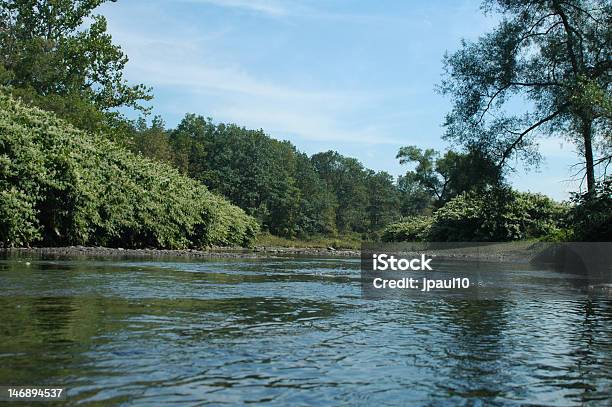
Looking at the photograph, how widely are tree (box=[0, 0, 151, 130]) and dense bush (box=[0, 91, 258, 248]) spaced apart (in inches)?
768

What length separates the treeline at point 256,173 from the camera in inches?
3644

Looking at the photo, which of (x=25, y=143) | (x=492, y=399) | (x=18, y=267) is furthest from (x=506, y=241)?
(x=492, y=399)

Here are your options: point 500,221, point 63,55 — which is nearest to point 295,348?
point 500,221

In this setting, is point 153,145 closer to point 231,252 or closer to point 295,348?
point 231,252

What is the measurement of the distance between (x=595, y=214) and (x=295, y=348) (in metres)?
15.2

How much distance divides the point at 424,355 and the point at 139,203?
68.0 feet

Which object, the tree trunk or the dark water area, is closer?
the dark water area

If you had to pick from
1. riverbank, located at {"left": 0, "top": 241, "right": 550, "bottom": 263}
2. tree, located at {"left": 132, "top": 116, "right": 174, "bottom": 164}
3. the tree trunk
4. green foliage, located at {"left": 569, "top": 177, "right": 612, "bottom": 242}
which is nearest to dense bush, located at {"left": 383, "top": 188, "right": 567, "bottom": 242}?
riverbank, located at {"left": 0, "top": 241, "right": 550, "bottom": 263}

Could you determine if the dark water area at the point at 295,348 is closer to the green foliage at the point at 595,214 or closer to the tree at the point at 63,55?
the green foliage at the point at 595,214

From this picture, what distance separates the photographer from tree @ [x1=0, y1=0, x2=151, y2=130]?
46125 mm

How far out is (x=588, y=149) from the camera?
72.5 ft

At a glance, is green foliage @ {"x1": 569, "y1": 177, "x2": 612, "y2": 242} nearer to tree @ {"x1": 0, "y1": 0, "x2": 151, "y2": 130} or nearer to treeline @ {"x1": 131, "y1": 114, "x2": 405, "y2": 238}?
tree @ {"x1": 0, "y1": 0, "x2": 151, "y2": 130}

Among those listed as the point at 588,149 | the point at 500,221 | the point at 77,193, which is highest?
the point at 588,149

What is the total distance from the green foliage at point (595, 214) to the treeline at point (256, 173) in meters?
65.6
